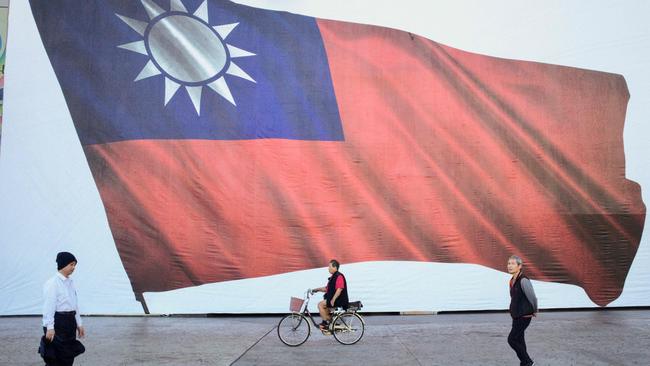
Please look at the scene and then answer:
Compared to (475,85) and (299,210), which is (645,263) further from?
(299,210)

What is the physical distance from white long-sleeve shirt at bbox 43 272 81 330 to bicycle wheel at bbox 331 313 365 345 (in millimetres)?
4044

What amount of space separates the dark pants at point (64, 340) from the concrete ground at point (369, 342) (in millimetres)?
1914

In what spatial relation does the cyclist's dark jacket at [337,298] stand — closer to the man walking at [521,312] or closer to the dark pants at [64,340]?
the man walking at [521,312]

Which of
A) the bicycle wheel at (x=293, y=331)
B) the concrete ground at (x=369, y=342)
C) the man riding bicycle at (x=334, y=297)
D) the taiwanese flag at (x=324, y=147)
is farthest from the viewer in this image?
the taiwanese flag at (x=324, y=147)

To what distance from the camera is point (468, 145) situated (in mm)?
12430

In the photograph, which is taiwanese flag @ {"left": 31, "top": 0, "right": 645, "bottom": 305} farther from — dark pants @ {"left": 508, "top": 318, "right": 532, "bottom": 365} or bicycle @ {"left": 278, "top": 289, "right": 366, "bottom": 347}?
dark pants @ {"left": 508, "top": 318, "right": 532, "bottom": 365}

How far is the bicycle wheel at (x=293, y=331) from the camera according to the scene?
8406mm

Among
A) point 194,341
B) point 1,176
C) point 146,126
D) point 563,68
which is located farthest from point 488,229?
point 1,176

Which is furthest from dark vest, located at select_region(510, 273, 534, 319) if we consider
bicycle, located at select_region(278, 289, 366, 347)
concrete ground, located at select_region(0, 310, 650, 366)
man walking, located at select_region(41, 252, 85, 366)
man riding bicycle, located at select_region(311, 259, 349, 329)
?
man walking, located at select_region(41, 252, 85, 366)

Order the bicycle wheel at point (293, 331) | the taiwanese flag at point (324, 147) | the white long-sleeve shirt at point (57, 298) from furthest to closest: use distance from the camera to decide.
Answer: the taiwanese flag at point (324, 147)
the bicycle wheel at point (293, 331)
the white long-sleeve shirt at point (57, 298)

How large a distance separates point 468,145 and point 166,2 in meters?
7.26

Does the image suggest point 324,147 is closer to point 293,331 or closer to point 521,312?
point 293,331

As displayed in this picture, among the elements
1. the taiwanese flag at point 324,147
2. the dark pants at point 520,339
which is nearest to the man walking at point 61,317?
the dark pants at point 520,339

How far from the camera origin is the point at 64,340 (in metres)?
5.27
